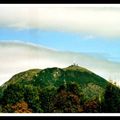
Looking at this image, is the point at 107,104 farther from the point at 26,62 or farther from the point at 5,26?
the point at 5,26

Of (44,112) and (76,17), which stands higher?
(76,17)

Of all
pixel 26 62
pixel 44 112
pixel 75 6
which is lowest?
pixel 44 112

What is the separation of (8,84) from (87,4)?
5.34 ft

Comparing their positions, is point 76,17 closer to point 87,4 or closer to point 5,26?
point 87,4

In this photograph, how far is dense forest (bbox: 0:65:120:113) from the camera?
483 cm

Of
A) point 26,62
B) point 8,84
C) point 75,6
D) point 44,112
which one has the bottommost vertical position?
point 44,112

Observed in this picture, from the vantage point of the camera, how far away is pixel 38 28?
16.2ft

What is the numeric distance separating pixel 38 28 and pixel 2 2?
0.64 meters

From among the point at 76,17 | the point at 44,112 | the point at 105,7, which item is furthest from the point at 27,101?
the point at 105,7

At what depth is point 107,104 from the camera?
4820 millimetres

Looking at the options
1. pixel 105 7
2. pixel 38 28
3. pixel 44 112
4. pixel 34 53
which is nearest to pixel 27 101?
pixel 44 112

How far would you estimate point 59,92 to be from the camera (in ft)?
16.0

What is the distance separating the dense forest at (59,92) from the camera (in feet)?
15.8

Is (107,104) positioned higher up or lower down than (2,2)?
lower down
